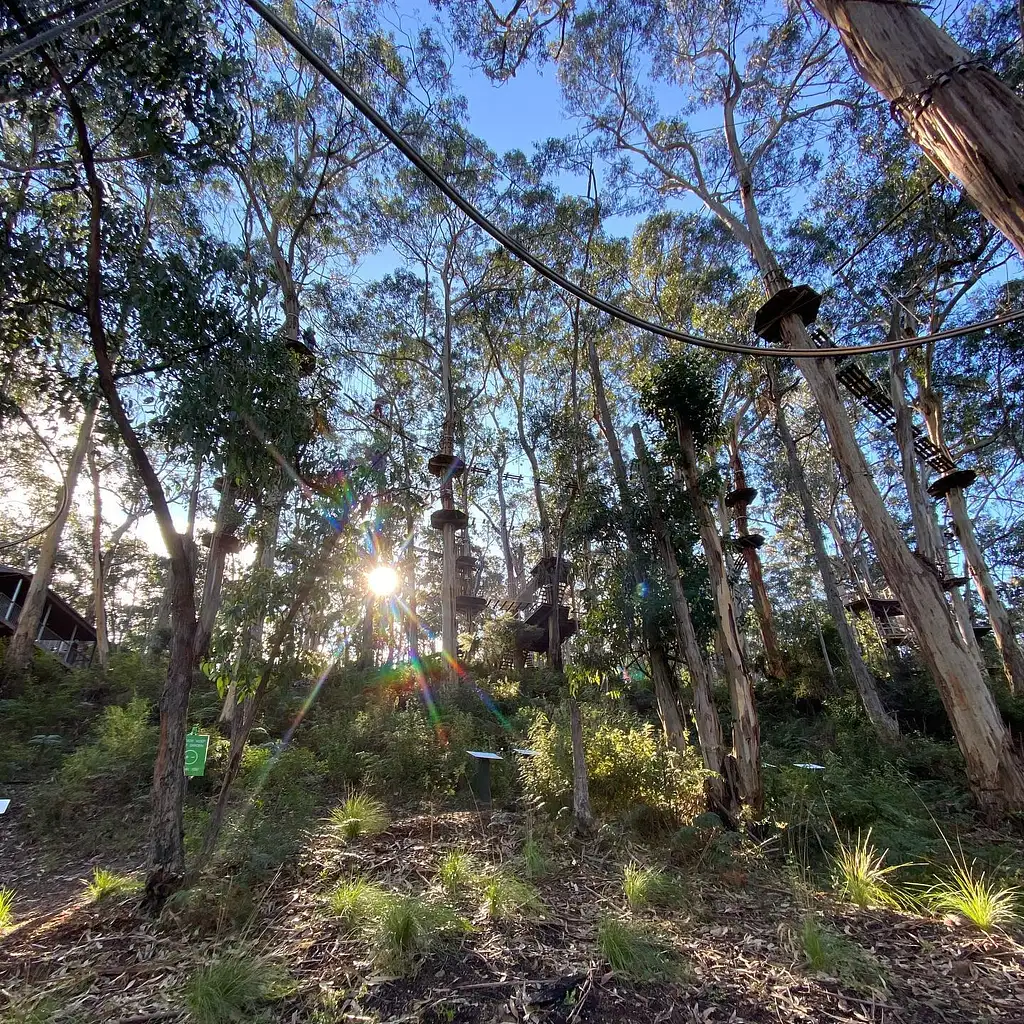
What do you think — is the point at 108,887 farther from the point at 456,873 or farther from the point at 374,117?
the point at 374,117

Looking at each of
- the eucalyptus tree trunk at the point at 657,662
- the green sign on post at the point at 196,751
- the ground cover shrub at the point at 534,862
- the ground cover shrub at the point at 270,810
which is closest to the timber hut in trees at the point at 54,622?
the ground cover shrub at the point at 270,810

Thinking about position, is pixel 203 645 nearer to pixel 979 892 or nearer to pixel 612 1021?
pixel 612 1021

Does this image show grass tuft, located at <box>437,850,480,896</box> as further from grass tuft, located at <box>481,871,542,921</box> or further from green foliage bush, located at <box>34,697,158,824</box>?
green foliage bush, located at <box>34,697,158,824</box>

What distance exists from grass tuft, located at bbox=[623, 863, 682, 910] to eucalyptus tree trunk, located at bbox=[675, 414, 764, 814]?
2.23 meters

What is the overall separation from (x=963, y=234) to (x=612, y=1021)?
15226 millimetres

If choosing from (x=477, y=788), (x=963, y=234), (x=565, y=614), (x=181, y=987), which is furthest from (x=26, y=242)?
(x=963, y=234)

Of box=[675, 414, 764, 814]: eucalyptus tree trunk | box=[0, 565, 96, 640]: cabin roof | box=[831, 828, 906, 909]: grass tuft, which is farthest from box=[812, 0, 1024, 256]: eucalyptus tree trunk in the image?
box=[0, 565, 96, 640]: cabin roof

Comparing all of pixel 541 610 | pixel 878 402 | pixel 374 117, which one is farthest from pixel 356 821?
pixel 878 402

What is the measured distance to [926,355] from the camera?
12656mm

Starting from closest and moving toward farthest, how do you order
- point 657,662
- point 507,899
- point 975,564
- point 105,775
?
point 507,899
point 105,775
point 657,662
point 975,564

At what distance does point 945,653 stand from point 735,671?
233 centimetres

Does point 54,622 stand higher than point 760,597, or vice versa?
point 54,622

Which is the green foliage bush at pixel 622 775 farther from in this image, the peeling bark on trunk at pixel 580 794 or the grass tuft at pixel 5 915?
the grass tuft at pixel 5 915

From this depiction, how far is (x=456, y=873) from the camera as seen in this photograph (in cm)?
386
